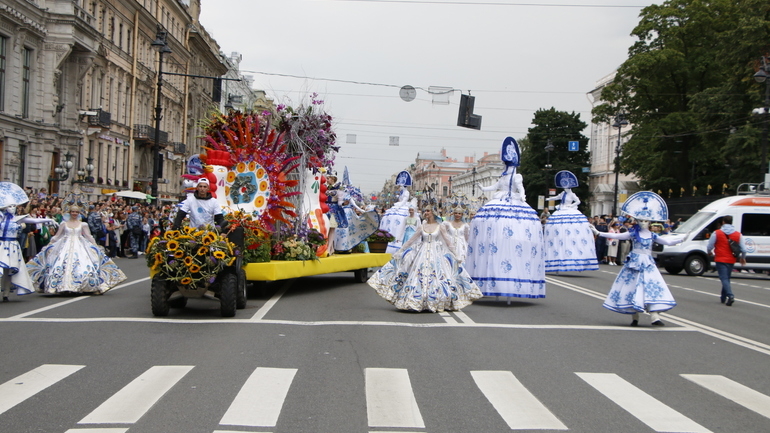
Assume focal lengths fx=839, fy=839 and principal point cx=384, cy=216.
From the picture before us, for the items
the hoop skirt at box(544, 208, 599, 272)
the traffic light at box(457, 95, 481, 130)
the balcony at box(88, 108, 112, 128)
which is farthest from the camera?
the balcony at box(88, 108, 112, 128)

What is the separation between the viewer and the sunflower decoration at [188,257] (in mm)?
11328

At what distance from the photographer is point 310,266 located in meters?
15.2

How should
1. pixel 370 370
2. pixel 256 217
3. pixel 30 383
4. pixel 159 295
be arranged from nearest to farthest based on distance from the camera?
pixel 30 383
pixel 370 370
pixel 159 295
pixel 256 217

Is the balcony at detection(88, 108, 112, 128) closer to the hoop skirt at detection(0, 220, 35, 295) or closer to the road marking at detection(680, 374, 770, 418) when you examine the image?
the hoop skirt at detection(0, 220, 35, 295)

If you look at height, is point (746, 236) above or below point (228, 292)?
above

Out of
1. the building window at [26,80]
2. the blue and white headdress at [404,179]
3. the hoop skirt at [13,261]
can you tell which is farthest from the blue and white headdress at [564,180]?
the building window at [26,80]

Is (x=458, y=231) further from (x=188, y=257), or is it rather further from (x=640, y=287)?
(x=188, y=257)

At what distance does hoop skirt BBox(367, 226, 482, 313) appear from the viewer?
43.0ft

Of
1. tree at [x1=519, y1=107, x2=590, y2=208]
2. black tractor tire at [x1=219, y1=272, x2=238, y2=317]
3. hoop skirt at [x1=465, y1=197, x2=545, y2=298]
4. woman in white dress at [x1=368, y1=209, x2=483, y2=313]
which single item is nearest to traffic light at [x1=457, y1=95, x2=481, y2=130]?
hoop skirt at [x1=465, y1=197, x2=545, y2=298]

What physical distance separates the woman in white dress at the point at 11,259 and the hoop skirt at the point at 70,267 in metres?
0.70

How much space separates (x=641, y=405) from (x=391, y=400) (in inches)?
81.3

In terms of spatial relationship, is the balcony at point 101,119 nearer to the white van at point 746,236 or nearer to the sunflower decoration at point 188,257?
the white van at point 746,236

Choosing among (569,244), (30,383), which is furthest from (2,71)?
(30,383)

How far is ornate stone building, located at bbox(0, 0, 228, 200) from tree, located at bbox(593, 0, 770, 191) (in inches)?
1002
